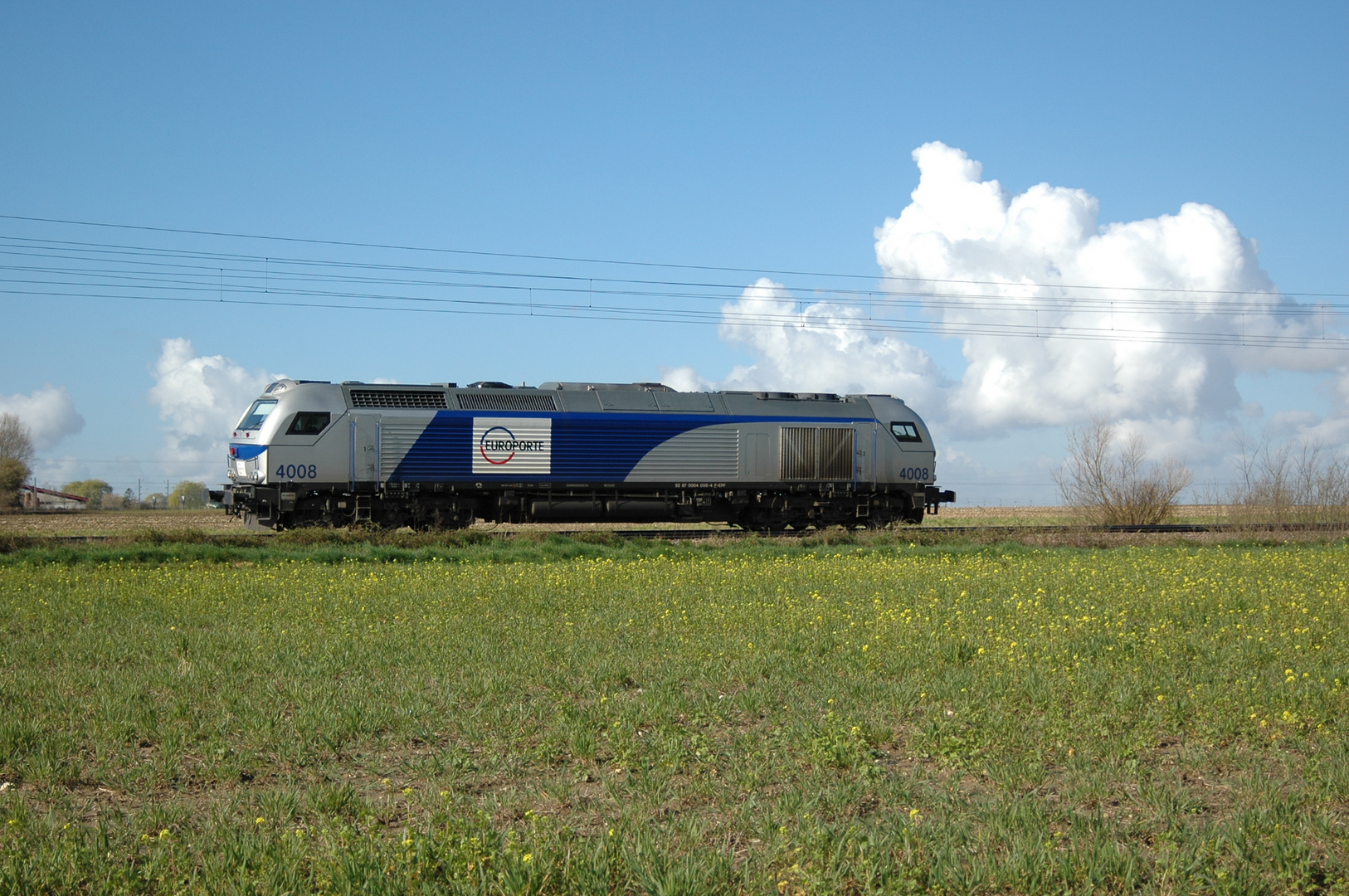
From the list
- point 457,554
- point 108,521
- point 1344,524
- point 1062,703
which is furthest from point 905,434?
point 108,521

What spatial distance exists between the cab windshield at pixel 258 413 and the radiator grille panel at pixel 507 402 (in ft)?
15.6

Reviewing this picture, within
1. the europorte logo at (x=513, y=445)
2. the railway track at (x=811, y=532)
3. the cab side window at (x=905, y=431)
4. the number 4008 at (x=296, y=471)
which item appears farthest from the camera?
the cab side window at (x=905, y=431)

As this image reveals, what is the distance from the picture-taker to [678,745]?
6.30 metres

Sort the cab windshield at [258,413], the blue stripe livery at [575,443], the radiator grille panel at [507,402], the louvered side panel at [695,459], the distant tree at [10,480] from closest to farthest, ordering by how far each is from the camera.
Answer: the cab windshield at [258,413] → the blue stripe livery at [575,443] → the radiator grille panel at [507,402] → the louvered side panel at [695,459] → the distant tree at [10,480]

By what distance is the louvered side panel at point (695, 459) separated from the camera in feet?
89.9

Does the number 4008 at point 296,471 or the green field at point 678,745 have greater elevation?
the number 4008 at point 296,471

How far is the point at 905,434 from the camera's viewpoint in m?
30.0

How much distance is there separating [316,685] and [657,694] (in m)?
2.77

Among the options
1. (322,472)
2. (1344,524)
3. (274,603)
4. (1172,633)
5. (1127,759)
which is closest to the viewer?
(1127,759)

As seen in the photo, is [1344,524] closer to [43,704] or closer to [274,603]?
[274,603]

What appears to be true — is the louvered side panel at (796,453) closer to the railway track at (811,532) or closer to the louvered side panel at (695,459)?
the louvered side panel at (695,459)

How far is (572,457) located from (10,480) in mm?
42135

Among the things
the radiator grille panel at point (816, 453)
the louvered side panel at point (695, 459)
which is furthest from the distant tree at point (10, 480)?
the radiator grille panel at point (816, 453)

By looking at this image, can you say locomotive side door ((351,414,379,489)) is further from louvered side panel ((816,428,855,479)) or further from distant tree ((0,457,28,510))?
distant tree ((0,457,28,510))
